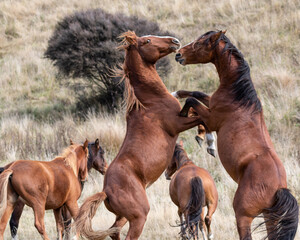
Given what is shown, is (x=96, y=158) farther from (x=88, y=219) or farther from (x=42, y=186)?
(x=88, y=219)

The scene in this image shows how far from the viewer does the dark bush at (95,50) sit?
1474 centimetres

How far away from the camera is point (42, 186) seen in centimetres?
688

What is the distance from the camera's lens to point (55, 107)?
53.9 ft

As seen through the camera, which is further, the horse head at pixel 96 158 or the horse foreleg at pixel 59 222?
the horse head at pixel 96 158

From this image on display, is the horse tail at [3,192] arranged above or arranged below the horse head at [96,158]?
above

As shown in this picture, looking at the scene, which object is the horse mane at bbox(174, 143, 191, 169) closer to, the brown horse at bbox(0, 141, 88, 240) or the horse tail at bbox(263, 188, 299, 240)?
the brown horse at bbox(0, 141, 88, 240)

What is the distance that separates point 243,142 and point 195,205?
131cm

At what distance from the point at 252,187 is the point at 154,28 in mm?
11005

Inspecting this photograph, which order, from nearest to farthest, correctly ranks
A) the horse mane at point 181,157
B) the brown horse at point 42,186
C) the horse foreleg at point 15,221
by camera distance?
the brown horse at point 42,186
the horse mane at point 181,157
the horse foreleg at point 15,221

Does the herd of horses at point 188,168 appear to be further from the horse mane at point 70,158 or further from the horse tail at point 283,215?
the horse mane at point 70,158

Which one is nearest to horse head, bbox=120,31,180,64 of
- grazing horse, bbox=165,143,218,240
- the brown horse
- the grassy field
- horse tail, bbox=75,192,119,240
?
grazing horse, bbox=165,143,218,240

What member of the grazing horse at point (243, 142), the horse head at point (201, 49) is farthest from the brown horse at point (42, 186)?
the horse head at point (201, 49)

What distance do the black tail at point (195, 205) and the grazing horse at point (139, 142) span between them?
2.25 feet

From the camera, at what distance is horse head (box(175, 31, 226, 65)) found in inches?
228
